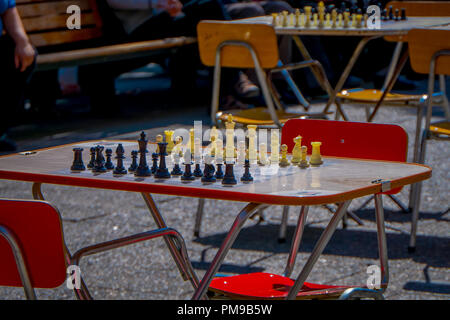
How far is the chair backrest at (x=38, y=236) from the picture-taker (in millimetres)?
1888

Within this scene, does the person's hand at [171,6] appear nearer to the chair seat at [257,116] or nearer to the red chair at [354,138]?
the chair seat at [257,116]

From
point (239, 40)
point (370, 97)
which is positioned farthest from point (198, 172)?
point (370, 97)

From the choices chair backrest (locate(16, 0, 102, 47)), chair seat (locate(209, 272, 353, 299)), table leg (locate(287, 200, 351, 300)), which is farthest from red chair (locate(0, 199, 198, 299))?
chair backrest (locate(16, 0, 102, 47))

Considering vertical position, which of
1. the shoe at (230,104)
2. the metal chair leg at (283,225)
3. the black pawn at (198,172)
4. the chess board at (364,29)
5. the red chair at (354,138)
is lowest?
the shoe at (230,104)

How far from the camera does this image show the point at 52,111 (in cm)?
762

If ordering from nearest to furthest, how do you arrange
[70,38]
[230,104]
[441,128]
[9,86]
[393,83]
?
[441,128], [393,83], [9,86], [70,38], [230,104]

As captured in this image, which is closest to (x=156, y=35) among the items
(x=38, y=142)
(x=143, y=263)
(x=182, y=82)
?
(x=182, y=82)

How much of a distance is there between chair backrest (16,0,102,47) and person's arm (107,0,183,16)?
0.77ft

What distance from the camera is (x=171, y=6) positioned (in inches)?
288

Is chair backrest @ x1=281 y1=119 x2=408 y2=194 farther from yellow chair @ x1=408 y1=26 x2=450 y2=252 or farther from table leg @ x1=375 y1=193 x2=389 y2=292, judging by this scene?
yellow chair @ x1=408 y1=26 x2=450 y2=252

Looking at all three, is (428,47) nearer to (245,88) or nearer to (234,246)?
(234,246)

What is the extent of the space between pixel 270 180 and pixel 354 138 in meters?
0.81

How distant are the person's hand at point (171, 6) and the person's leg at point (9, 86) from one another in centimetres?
187

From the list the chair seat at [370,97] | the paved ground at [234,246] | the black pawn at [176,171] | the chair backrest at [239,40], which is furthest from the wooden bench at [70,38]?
the black pawn at [176,171]
